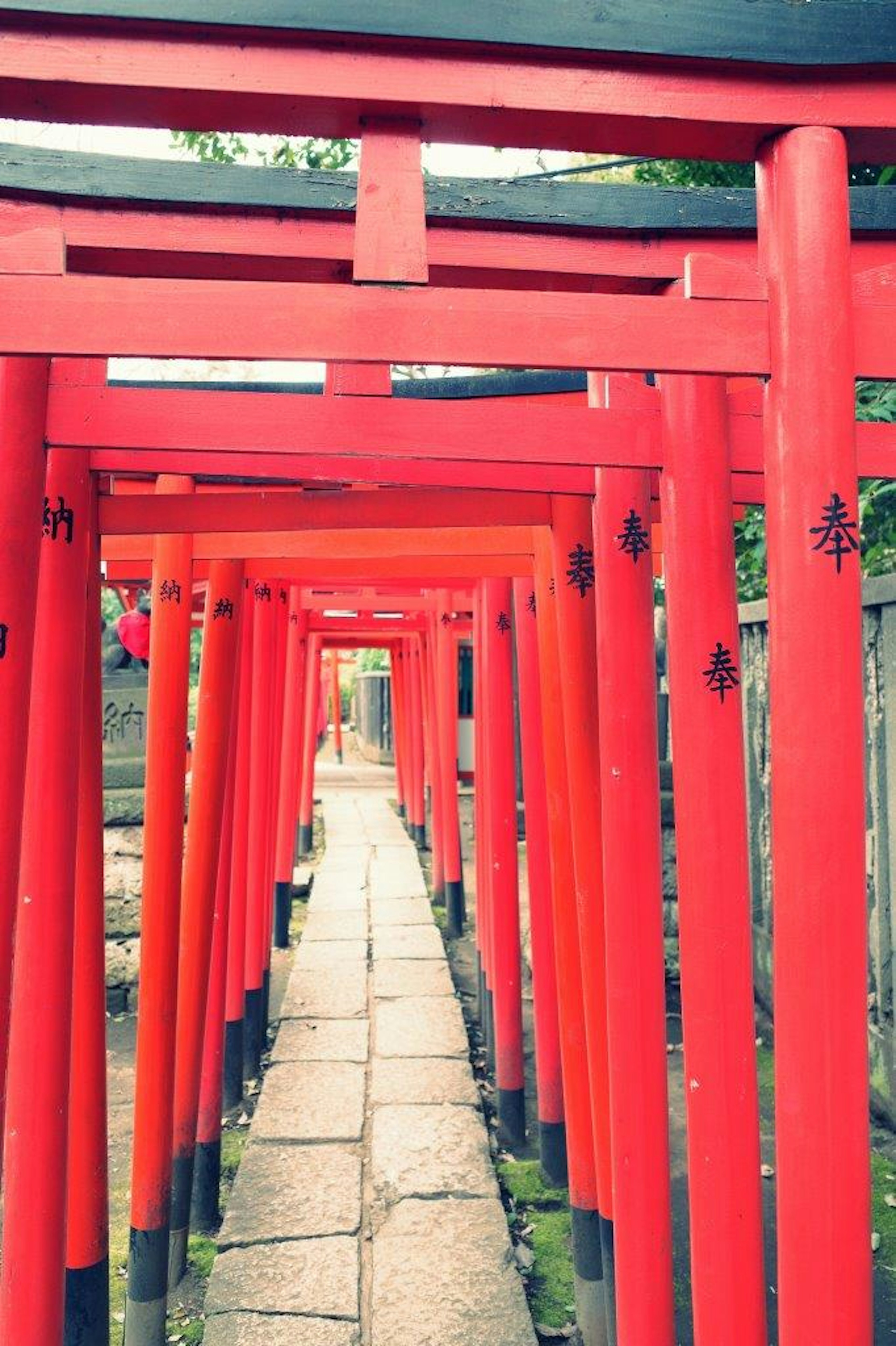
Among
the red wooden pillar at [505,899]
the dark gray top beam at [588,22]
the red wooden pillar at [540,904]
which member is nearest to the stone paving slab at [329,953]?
the red wooden pillar at [505,899]

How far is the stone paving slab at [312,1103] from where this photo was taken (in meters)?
4.92

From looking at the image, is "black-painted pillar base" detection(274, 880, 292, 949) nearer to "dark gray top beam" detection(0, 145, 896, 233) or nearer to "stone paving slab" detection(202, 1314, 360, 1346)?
"stone paving slab" detection(202, 1314, 360, 1346)

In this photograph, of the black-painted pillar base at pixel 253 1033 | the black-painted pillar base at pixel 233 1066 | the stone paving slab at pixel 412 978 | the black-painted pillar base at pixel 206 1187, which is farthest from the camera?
the stone paving slab at pixel 412 978

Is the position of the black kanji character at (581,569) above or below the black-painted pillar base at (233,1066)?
above

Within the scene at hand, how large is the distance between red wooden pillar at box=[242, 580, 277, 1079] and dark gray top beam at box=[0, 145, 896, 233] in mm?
3456

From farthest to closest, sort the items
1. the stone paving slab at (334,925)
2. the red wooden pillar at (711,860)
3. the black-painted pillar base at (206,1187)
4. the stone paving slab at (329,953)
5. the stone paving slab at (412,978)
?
the stone paving slab at (334,925) < the stone paving slab at (329,953) < the stone paving slab at (412,978) < the black-painted pillar base at (206,1187) < the red wooden pillar at (711,860)

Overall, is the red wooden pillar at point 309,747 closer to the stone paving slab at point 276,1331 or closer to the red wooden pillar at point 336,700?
the stone paving slab at point 276,1331

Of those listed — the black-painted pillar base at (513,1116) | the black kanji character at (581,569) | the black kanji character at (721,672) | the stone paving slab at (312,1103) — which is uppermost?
the black kanji character at (581,569)

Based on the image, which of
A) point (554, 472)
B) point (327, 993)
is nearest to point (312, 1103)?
point (327, 993)

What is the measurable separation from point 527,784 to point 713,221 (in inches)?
106

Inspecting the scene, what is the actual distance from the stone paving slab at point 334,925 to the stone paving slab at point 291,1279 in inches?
181

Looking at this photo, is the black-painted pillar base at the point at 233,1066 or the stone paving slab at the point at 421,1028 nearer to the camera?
the black-painted pillar base at the point at 233,1066

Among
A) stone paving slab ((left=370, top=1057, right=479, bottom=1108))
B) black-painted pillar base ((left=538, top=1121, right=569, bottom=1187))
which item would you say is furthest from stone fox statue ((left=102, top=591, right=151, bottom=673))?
black-painted pillar base ((left=538, top=1121, right=569, bottom=1187))

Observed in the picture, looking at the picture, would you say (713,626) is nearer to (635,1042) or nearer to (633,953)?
(633,953)
